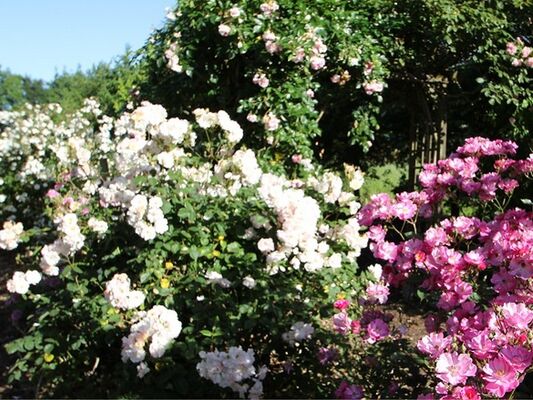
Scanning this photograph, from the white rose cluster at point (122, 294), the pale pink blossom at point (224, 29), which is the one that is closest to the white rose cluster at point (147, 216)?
the white rose cluster at point (122, 294)

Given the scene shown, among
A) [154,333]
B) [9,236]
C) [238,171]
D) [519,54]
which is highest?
[519,54]

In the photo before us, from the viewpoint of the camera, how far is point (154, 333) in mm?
2227

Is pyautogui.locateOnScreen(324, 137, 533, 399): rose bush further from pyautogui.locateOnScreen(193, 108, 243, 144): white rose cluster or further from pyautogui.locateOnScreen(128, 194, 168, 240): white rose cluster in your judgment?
pyautogui.locateOnScreen(193, 108, 243, 144): white rose cluster

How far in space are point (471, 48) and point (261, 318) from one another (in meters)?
3.87

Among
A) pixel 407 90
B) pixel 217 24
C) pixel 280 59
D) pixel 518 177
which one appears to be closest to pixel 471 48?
pixel 407 90

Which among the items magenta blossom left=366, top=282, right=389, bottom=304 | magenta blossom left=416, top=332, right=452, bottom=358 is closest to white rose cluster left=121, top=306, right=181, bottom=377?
magenta blossom left=366, top=282, right=389, bottom=304

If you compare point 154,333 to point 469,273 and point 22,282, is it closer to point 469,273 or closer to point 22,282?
point 22,282

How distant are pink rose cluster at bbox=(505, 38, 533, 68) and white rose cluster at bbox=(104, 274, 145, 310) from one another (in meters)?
3.94

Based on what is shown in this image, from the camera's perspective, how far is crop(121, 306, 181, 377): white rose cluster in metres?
2.22

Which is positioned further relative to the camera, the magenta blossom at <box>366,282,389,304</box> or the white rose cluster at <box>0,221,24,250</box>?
the white rose cluster at <box>0,221,24,250</box>

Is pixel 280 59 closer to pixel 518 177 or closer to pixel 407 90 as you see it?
pixel 407 90

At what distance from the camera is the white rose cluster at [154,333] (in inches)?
87.2

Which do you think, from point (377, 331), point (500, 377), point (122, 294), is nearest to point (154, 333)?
point (122, 294)

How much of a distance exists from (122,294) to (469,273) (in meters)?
1.27
